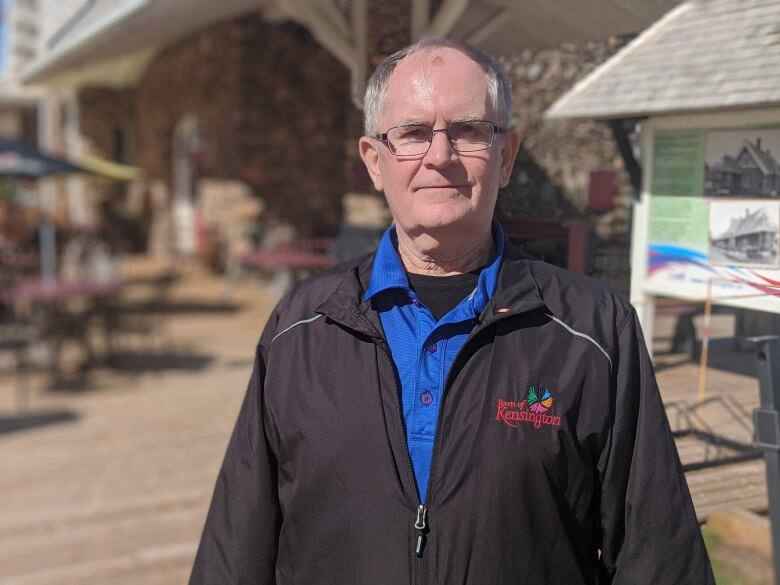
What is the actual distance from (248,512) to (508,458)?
0.54 meters

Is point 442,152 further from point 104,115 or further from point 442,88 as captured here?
point 104,115

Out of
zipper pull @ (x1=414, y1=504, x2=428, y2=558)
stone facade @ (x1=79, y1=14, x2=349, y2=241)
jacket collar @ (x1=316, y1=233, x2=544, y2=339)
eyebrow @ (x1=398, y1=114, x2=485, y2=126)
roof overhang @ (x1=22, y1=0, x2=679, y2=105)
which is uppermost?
stone facade @ (x1=79, y1=14, x2=349, y2=241)

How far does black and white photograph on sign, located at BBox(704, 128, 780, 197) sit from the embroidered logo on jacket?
2.32 ft

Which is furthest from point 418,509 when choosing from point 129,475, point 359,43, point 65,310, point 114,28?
point 65,310

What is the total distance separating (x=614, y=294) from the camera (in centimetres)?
153

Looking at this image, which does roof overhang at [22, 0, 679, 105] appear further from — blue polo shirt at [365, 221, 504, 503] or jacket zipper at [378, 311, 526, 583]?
jacket zipper at [378, 311, 526, 583]

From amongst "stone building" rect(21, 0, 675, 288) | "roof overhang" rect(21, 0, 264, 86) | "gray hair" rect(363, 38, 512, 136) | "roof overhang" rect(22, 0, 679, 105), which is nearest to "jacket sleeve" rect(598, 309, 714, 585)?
"gray hair" rect(363, 38, 512, 136)

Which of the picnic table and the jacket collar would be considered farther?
the picnic table

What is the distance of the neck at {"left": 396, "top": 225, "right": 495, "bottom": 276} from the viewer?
1.54 m

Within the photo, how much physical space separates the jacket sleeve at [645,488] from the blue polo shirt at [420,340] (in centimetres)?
27

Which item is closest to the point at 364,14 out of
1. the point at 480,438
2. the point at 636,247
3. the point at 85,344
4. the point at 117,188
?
the point at 636,247

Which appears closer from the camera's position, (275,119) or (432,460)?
(432,460)

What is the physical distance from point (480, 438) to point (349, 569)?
342 mm

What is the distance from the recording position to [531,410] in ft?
4.65
